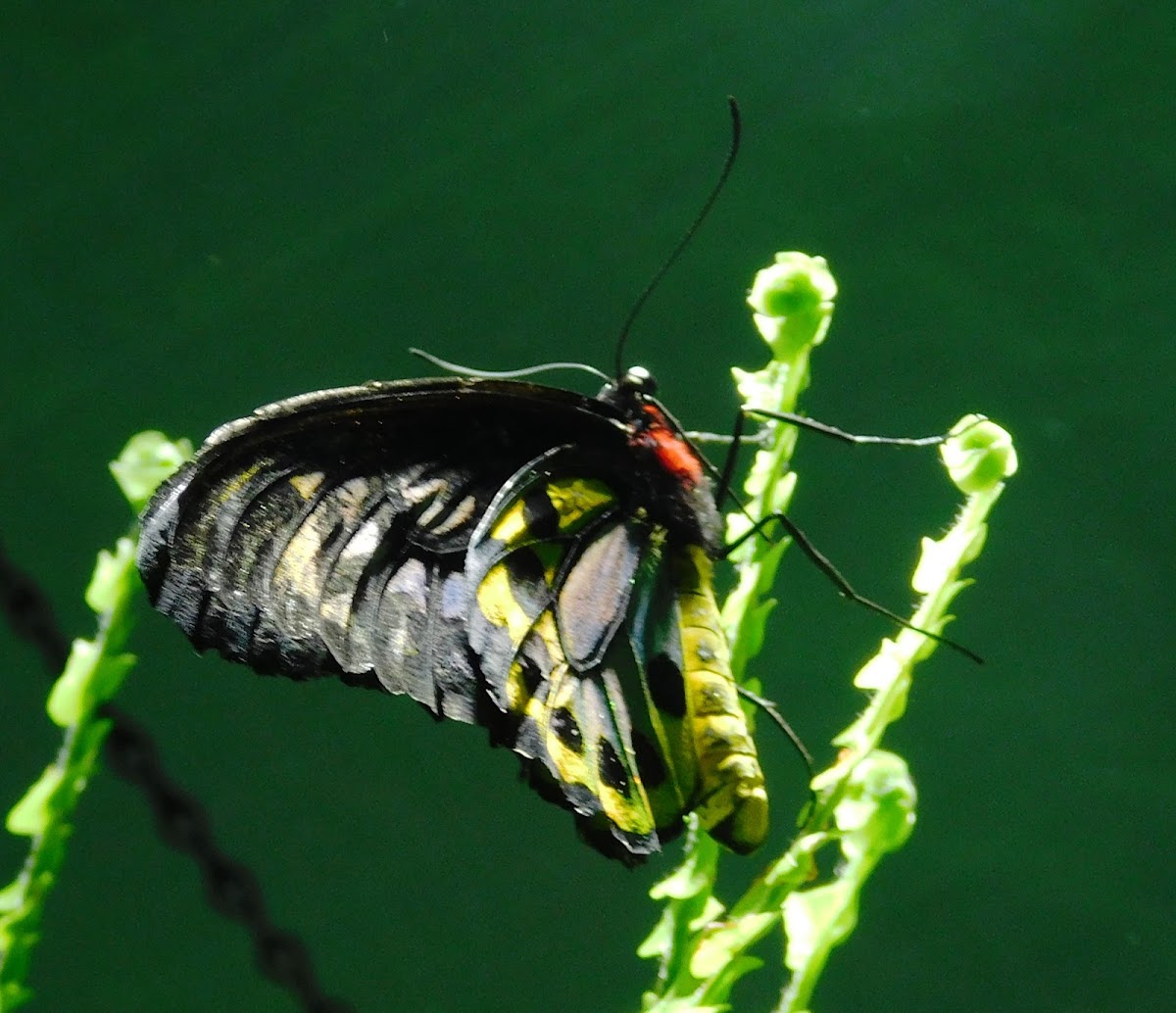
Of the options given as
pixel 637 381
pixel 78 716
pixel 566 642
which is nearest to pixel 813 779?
pixel 566 642

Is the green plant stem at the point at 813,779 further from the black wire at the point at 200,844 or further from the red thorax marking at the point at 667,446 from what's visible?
the black wire at the point at 200,844

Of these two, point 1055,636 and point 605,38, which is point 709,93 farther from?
point 1055,636

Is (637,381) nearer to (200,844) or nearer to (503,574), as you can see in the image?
(503,574)

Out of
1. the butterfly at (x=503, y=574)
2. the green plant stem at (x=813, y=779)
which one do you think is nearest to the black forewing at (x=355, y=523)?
the butterfly at (x=503, y=574)

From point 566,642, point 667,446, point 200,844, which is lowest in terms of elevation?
point 200,844

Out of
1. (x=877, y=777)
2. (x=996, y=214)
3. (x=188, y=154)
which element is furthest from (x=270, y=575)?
(x=188, y=154)

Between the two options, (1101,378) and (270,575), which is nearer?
(270,575)

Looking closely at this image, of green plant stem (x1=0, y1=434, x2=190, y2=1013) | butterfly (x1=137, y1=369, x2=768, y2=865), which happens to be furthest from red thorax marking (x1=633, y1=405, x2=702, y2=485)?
green plant stem (x1=0, y1=434, x2=190, y2=1013)
